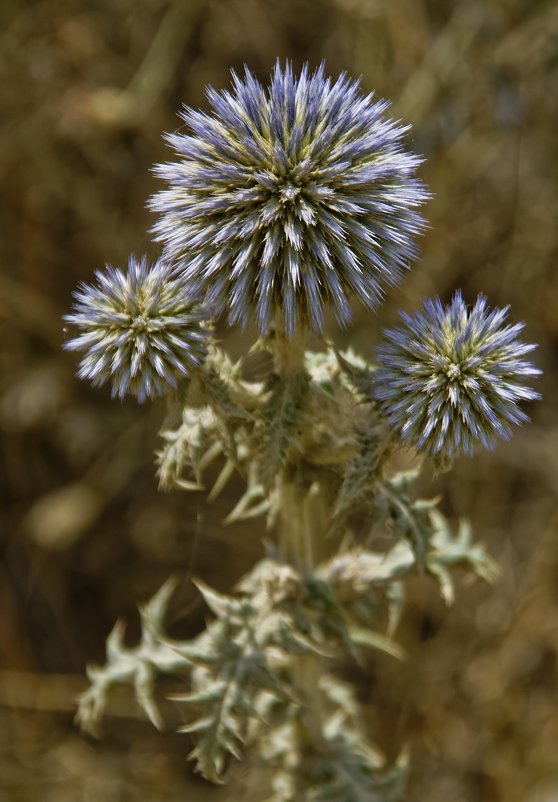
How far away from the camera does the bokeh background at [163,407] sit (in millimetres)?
4035

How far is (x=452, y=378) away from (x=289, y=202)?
0.48m

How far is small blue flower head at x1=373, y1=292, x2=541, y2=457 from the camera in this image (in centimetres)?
171

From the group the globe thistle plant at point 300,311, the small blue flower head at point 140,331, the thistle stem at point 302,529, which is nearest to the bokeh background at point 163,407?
the thistle stem at point 302,529

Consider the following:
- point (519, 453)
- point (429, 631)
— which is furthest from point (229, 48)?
point (429, 631)

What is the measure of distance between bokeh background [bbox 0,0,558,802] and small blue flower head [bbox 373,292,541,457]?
2.36 m

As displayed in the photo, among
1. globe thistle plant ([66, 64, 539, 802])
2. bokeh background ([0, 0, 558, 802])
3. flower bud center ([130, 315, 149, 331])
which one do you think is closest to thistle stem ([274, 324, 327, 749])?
globe thistle plant ([66, 64, 539, 802])

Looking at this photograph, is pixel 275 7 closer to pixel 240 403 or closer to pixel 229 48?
pixel 229 48

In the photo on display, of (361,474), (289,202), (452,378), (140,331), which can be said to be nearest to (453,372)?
(452,378)

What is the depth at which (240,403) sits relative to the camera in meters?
1.88

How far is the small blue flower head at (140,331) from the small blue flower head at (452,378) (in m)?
0.40

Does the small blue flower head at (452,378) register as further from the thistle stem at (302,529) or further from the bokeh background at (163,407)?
the bokeh background at (163,407)

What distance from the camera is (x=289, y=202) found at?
1.64m

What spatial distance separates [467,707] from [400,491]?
2550 millimetres

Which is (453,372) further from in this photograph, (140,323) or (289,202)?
(140,323)
